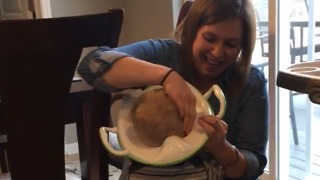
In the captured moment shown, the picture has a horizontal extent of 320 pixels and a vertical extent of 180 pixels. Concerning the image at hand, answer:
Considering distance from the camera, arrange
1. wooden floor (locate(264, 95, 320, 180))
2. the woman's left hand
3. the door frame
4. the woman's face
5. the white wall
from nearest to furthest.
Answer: the woman's left hand → the woman's face → wooden floor (locate(264, 95, 320, 180)) → the white wall → the door frame

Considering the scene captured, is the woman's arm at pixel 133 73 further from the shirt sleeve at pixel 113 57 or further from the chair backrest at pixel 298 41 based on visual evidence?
the chair backrest at pixel 298 41

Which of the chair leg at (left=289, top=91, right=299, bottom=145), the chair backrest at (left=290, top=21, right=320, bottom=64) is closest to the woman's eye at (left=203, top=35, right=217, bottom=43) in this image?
the chair backrest at (left=290, top=21, right=320, bottom=64)

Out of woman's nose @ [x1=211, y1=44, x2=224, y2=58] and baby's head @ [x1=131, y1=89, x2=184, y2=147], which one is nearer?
baby's head @ [x1=131, y1=89, x2=184, y2=147]

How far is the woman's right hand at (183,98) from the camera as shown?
2.97 ft

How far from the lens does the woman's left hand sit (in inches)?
34.2

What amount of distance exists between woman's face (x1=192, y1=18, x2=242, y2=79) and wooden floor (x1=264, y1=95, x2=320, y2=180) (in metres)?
1.20

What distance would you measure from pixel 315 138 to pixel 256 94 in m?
1.22

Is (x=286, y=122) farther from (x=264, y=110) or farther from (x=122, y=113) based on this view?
(x=122, y=113)

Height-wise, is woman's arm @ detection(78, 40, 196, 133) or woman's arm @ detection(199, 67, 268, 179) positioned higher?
woman's arm @ detection(78, 40, 196, 133)

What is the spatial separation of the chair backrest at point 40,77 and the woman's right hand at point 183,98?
25 cm

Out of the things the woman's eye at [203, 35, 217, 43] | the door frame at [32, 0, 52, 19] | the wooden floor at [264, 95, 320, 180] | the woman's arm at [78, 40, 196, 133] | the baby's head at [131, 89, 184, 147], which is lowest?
the wooden floor at [264, 95, 320, 180]

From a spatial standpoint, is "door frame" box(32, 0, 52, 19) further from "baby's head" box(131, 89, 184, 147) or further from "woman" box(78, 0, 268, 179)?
"baby's head" box(131, 89, 184, 147)

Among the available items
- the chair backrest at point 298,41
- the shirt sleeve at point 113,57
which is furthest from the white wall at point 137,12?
the shirt sleeve at point 113,57

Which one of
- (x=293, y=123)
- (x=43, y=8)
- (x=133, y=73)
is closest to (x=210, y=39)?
(x=133, y=73)
